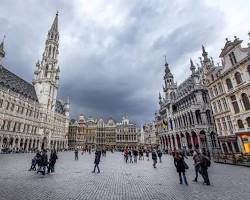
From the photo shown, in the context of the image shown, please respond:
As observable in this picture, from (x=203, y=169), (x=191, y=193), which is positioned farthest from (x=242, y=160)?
(x=191, y=193)

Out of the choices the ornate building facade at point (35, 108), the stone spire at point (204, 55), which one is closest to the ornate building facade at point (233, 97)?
the stone spire at point (204, 55)

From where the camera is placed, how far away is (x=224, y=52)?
28.1 meters

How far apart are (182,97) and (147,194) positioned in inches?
1699

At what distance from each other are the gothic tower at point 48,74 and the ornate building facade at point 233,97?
64401mm

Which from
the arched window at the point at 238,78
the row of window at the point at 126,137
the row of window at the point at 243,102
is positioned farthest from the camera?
the row of window at the point at 126,137

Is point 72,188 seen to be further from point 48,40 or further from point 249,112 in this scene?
point 48,40

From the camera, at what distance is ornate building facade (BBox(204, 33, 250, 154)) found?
78.9ft

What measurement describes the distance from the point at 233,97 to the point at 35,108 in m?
63.1

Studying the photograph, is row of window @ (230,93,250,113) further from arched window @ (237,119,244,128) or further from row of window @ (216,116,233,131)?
row of window @ (216,116,233,131)

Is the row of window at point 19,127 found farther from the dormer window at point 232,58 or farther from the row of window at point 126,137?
the dormer window at point 232,58

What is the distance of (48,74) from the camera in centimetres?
7431

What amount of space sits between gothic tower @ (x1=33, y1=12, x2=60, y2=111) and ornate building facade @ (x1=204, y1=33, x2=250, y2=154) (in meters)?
64.4

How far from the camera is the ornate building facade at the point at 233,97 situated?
24.0 metres

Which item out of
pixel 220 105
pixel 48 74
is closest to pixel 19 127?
pixel 48 74
